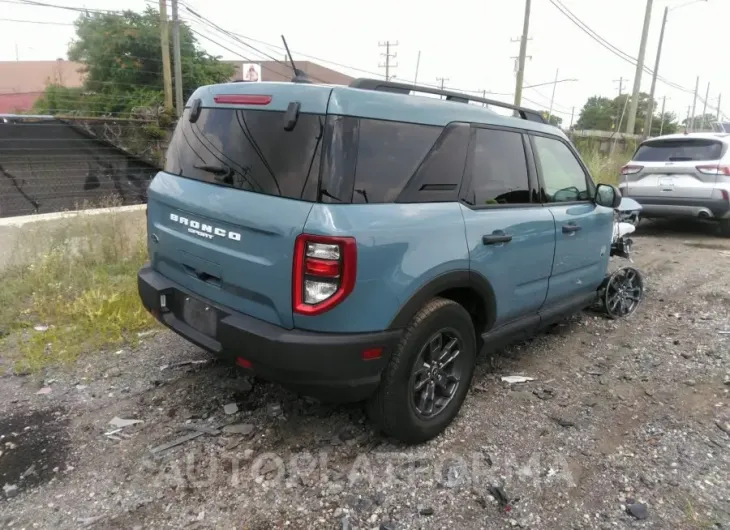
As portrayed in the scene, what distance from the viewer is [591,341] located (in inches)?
177

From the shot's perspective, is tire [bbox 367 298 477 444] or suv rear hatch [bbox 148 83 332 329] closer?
suv rear hatch [bbox 148 83 332 329]

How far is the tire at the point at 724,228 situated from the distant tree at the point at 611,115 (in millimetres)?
48193

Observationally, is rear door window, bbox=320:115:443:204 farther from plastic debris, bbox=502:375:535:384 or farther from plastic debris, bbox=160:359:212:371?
plastic debris, bbox=160:359:212:371

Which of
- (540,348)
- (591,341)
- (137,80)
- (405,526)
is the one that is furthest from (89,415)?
(137,80)

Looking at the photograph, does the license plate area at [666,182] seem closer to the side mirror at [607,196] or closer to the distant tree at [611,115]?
the side mirror at [607,196]

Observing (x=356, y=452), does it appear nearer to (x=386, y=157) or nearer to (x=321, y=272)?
(x=321, y=272)

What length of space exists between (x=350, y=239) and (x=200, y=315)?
1036 mm

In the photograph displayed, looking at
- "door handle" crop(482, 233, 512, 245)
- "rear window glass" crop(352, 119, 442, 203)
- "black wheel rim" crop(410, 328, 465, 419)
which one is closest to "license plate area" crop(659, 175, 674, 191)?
"door handle" crop(482, 233, 512, 245)

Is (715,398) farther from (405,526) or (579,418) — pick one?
(405,526)

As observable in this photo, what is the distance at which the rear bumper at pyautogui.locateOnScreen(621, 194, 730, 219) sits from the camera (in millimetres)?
7875

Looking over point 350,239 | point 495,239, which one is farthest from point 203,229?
point 495,239

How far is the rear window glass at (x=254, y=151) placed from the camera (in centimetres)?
241

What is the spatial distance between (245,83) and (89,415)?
7.21 feet

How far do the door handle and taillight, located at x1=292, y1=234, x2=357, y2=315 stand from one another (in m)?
1.00
